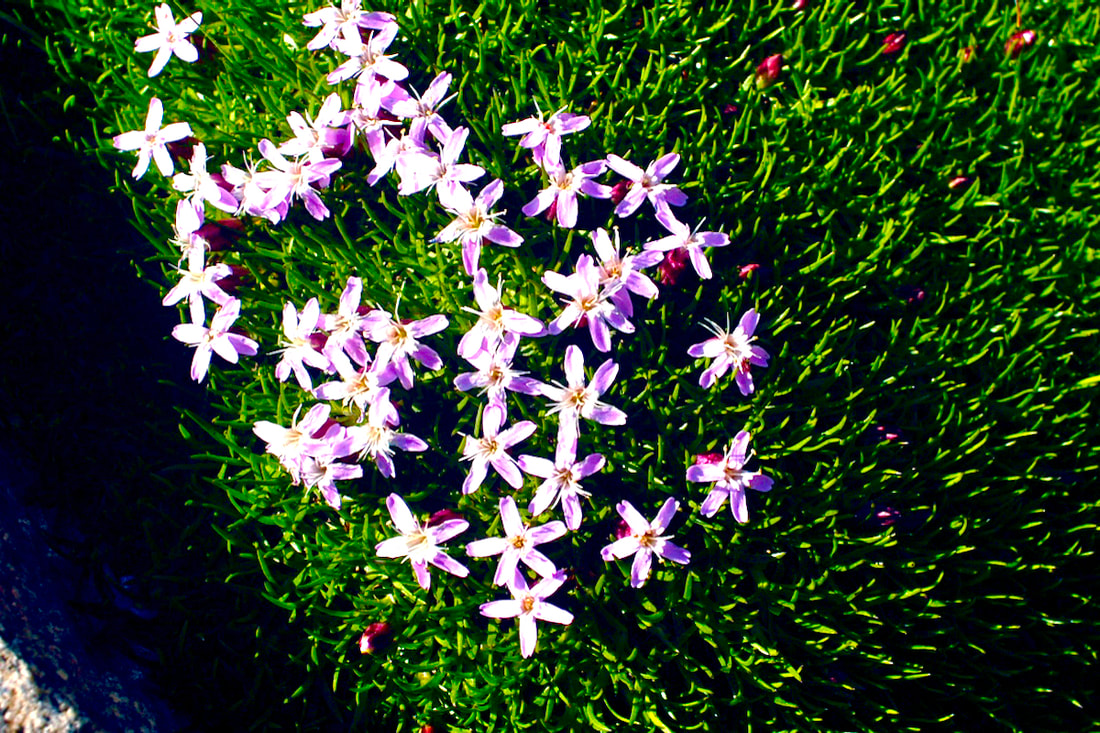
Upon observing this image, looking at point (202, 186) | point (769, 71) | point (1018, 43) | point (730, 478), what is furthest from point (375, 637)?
point (1018, 43)

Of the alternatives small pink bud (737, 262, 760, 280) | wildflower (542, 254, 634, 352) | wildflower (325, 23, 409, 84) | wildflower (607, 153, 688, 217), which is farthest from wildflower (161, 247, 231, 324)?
small pink bud (737, 262, 760, 280)

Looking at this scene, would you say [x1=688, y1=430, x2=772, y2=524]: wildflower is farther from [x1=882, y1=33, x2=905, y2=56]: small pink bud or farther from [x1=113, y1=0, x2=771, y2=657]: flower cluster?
[x1=882, y1=33, x2=905, y2=56]: small pink bud

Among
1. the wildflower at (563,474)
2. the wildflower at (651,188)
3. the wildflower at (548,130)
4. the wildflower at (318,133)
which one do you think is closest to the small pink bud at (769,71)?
the wildflower at (651,188)

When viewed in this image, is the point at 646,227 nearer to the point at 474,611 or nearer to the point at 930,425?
the point at 930,425

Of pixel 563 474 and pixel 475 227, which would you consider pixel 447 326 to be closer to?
pixel 475 227

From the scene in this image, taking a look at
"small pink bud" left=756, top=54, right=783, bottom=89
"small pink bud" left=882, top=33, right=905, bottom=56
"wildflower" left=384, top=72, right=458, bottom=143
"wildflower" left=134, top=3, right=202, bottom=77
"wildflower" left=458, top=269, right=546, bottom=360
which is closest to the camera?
"wildflower" left=458, top=269, right=546, bottom=360

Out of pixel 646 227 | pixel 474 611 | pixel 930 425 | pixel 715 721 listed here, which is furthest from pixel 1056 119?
pixel 474 611
